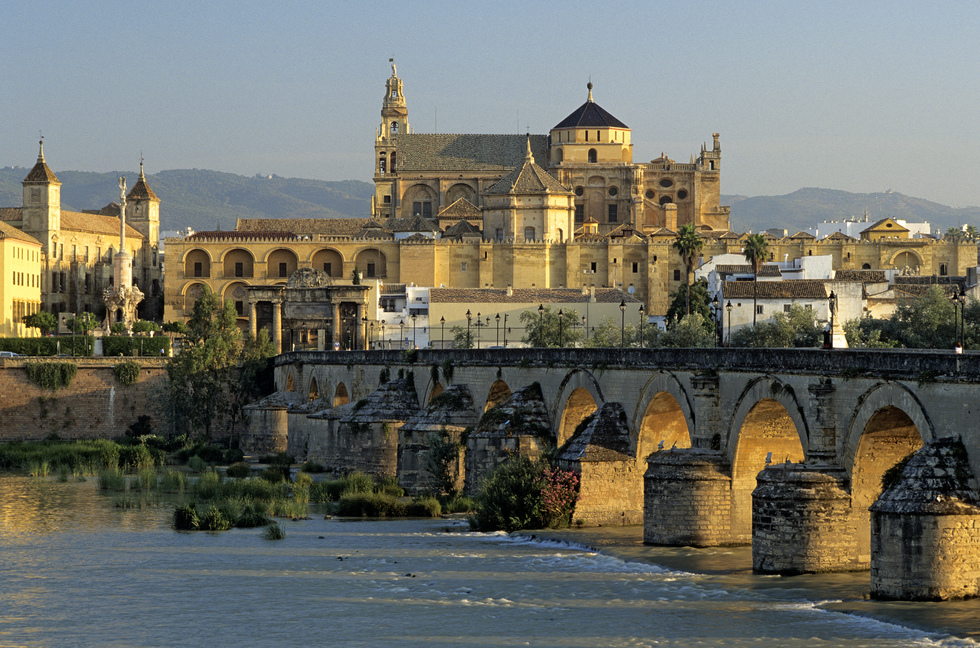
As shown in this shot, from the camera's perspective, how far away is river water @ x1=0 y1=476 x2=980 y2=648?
2188 centimetres

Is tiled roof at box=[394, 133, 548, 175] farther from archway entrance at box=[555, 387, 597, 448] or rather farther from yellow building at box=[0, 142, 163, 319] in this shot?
archway entrance at box=[555, 387, 597, 448]

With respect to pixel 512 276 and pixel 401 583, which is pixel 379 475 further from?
pixel 512 276

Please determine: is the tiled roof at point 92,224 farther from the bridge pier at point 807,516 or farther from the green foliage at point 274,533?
the bridge pier at point 807,516

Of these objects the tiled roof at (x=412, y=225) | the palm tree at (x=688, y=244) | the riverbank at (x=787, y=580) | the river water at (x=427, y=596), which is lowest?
the river water at (x=427, y=596)

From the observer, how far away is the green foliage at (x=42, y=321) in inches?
3824

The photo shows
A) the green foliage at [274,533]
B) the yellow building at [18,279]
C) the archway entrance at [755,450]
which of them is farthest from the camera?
the yellow building at [18,279]

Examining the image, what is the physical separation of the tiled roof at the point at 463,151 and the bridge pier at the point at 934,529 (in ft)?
334

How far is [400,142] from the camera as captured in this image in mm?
124500

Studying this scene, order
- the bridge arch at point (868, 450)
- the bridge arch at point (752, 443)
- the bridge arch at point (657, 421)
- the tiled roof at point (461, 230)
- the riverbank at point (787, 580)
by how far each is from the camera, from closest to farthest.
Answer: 1. the riverbank at point (787, 580)
2. the bridge arch at point (868, 450)
3. the bridge arch at point (752, 443)
4. the bridge arch at point (657, 421)
5. the tiled roof at point (461, 230)

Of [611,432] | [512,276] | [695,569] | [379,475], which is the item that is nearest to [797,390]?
[695,569]

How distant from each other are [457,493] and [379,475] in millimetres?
6638

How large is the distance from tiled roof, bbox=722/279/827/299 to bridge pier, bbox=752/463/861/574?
53159 mm

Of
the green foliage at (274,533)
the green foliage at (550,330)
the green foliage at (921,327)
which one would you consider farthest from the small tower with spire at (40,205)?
the green foliage at (274,533)

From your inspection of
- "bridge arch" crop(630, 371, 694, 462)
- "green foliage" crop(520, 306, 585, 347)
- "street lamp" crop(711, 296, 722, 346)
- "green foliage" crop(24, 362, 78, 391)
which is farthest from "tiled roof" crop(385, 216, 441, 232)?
"bridge arch" crop(630, 371, 694, 462)
